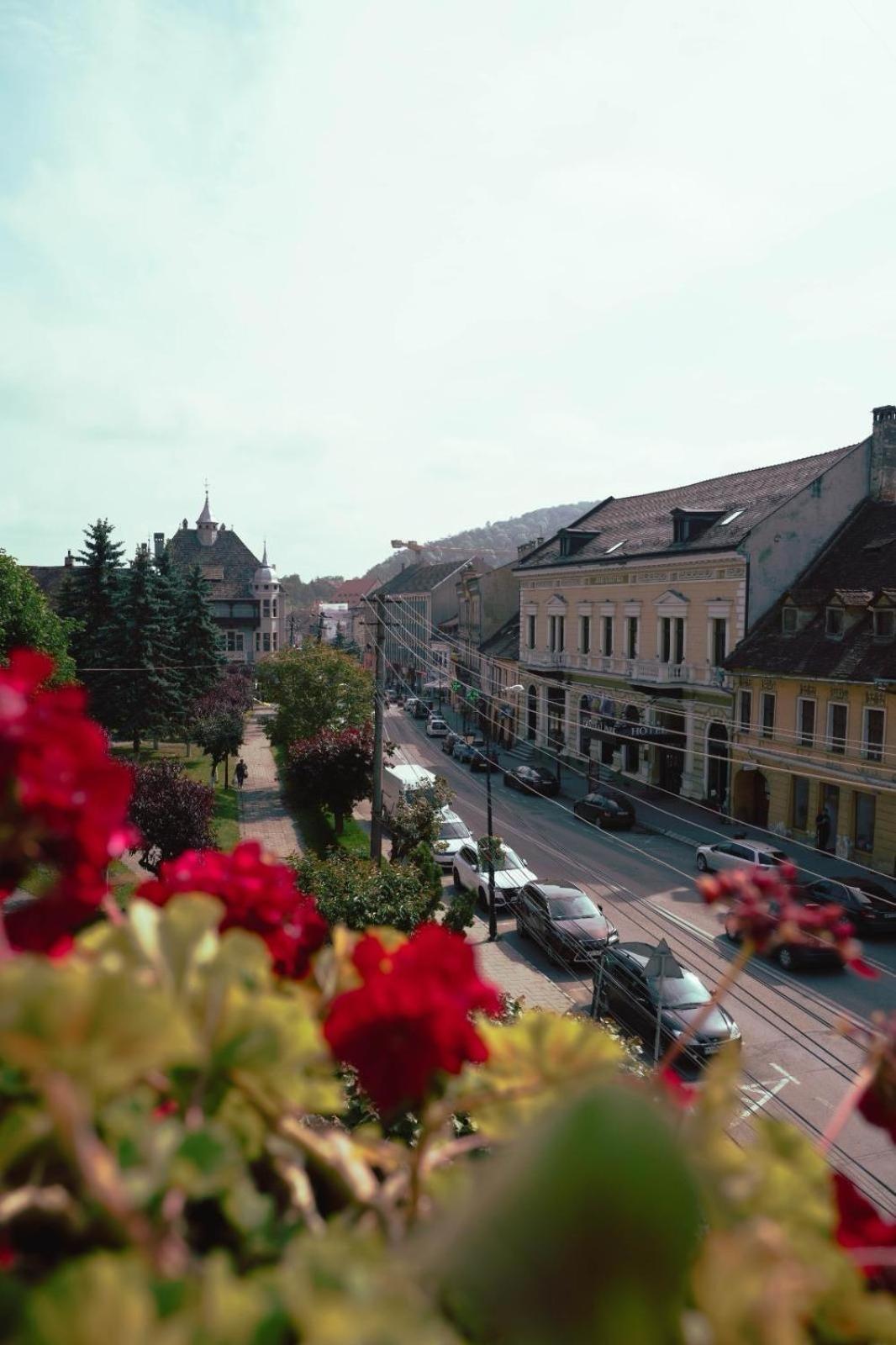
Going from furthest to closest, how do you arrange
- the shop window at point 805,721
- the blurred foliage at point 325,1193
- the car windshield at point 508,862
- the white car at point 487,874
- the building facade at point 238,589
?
1. the building facade at point 238,589
2. the shop window at point 805,721
3. the car windshield at point 508,862
4. the white car at point 487,874
5. the blurred foliage at point 325,1193

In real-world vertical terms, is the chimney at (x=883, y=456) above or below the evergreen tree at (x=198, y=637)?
above

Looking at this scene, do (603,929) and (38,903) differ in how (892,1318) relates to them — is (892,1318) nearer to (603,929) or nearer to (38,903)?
(38,903)

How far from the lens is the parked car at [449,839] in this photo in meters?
24.9

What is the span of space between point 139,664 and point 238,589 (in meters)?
40.4

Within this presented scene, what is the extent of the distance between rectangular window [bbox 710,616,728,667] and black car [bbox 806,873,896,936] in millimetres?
11316

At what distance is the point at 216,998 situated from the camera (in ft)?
4.74

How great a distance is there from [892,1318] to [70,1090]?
1.02m

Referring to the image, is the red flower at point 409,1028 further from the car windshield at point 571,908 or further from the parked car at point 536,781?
the parked car at point 536,781

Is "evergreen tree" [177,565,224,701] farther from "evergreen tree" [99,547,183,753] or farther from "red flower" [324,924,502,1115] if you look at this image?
"red flower" [324,924,502,1115]

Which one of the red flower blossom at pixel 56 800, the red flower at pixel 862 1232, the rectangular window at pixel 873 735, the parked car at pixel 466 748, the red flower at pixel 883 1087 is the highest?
the red flower blossom at pixel 56 800

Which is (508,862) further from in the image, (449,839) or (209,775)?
(209,775)

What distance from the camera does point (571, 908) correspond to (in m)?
19.3

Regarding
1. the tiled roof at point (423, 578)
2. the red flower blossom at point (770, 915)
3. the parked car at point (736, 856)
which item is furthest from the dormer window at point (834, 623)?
the tiled roof at point (423, 578)

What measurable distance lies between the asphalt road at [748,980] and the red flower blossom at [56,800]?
4.49ft
